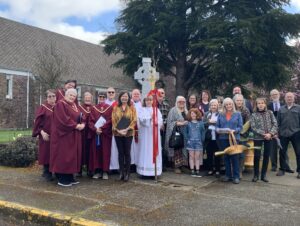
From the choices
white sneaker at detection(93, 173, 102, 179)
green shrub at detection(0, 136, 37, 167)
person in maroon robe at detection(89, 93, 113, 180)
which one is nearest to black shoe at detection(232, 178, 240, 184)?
person in maroon robe at detection(89, 93, 113, 180)

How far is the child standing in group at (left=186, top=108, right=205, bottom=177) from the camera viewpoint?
8609 mm

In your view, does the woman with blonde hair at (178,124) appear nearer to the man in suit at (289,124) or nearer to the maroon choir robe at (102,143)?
the maroon choir robe at (102,143)

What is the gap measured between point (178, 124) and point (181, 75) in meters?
12.8

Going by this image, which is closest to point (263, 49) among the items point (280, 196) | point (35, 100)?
point (280, 196)

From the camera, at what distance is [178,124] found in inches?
345

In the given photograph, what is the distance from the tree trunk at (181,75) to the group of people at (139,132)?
12.2 meters

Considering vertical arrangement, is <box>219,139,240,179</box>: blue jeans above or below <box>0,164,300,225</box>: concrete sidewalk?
above

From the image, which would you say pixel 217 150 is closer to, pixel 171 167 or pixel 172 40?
pixel 171 167

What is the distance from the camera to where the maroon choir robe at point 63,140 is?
299 inches

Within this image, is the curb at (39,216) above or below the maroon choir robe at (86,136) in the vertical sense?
below

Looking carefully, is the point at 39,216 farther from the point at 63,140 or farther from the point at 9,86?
the point at 9,86

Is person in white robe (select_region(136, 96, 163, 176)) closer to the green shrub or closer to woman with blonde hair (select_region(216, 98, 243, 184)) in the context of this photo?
woman with blonde hair (select_region(216, 98, 243, 184))

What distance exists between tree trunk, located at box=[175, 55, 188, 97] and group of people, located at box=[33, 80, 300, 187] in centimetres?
1218

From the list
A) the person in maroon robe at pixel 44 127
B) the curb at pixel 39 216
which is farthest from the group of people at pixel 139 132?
the curb at pixel 39 216
